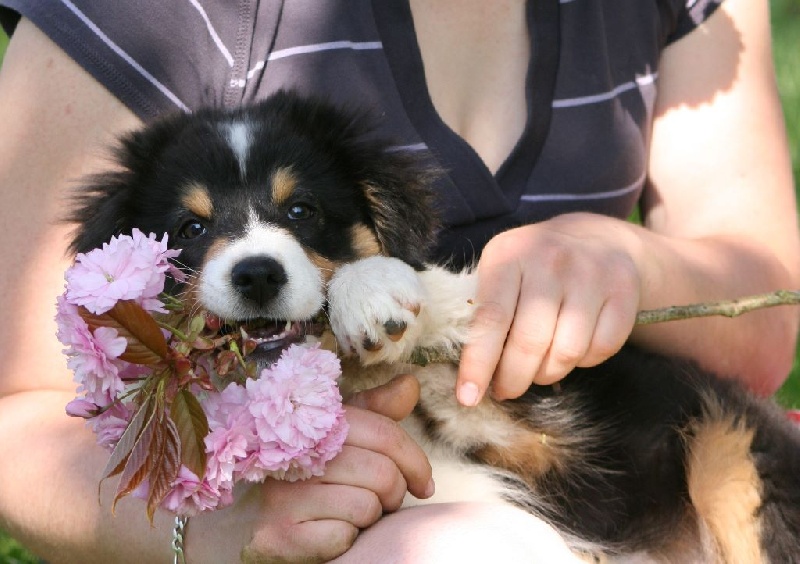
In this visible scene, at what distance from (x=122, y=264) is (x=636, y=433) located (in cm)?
130

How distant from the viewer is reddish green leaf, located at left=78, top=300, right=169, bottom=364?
1396 millimetres

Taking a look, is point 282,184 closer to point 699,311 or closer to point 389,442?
point 389,442

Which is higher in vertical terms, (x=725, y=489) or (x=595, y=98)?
(x=595, y=98)

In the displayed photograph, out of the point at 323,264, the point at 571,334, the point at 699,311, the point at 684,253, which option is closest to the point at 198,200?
the point at 323,264

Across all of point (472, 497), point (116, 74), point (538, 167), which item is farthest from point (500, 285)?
point (116, 74)

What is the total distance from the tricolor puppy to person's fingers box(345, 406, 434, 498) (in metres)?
0.17

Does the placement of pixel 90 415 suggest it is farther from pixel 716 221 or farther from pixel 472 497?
pixel 716 221

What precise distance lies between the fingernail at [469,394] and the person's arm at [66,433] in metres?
0.09

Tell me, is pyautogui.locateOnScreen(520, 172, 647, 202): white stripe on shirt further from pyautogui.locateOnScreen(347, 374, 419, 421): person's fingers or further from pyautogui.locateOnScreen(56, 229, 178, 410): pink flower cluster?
pyautogui.locateOnScreen(56, 229, 178, 410): pink flower cluster

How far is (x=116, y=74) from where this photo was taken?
7.00 feet

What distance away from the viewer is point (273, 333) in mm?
1812

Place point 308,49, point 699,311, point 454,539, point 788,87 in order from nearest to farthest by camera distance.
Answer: point 454,539, point 699,311, point 308,49, point 788,87

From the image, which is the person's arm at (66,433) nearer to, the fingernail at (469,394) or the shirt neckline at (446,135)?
the fingernail at (469,394)

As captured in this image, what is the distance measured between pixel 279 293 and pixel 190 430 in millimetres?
423
